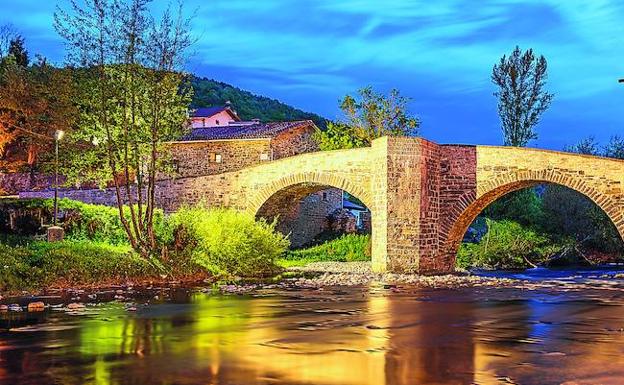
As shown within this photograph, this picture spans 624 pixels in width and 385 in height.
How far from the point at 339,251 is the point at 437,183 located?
36.7 ft

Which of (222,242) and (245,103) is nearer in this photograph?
(222,242)

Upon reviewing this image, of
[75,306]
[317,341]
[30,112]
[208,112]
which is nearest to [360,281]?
[75,306]

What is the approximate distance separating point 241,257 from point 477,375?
14677 mm

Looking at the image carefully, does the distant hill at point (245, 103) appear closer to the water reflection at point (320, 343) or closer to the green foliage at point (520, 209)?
the green foliage at point (520, 209)

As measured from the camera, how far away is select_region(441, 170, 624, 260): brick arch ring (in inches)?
892

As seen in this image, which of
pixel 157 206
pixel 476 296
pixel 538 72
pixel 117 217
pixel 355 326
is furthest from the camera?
pixel 538 72

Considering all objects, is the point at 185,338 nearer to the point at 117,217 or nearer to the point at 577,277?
the point at 117,217

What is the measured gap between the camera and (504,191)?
82.1 ft

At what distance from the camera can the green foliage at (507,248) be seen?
31641 mm

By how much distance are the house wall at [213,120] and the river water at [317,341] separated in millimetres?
39233

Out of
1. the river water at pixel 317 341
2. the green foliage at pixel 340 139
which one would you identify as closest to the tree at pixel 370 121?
the green foliage at pixel 340 139

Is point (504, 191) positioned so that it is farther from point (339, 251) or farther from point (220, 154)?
point (220, 154)

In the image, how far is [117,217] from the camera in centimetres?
2483

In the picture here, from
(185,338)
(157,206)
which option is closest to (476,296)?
(185,338)
